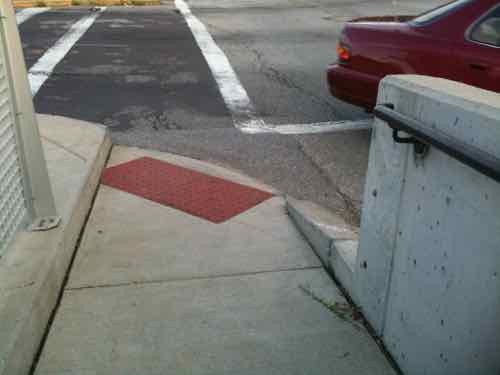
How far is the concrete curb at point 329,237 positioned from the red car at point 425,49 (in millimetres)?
2046

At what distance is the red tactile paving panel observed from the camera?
4.58m

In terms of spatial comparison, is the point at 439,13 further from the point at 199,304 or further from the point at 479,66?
the point at 199,304

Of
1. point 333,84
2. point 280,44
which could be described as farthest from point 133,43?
point 333,84

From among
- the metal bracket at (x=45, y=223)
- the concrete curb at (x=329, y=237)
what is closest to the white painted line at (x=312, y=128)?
the concrete curb at (x=329, y=237)

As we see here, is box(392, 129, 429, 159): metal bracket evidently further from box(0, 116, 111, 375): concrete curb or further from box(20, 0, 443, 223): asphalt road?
box(20, 0, 443, 223): asphalt road

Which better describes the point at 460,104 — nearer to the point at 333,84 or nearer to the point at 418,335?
the point at 418,335

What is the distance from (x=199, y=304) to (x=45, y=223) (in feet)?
3.61

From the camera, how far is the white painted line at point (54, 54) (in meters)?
8.81

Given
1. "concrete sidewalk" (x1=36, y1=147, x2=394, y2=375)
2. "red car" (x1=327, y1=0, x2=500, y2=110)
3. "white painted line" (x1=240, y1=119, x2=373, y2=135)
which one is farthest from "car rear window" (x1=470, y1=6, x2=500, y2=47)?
"concrete sidewalk" (x1=36, y1=147, x2=394, y2=375)

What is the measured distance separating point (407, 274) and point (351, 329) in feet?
1.97

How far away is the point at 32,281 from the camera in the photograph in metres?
2.89

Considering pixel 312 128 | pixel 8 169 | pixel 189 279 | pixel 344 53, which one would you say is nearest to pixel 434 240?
pixel 189 279

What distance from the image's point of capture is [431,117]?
2.34 metres

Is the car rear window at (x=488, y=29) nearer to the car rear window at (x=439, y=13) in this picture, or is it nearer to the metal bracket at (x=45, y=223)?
the car rear window at (x=439, y=13)
